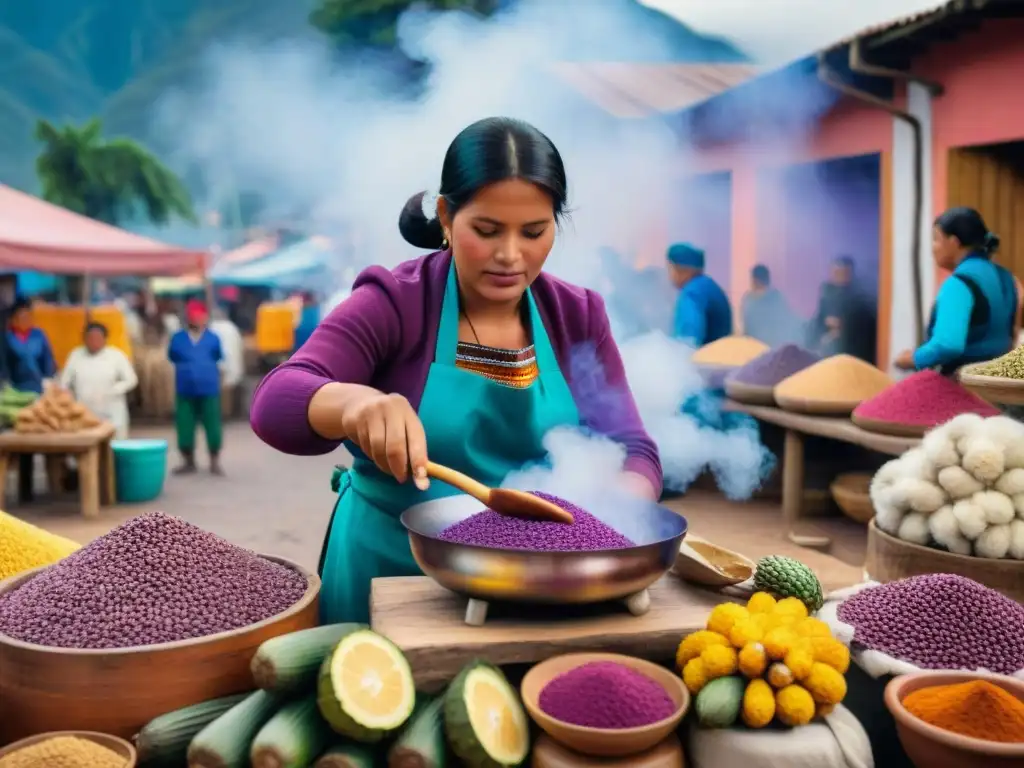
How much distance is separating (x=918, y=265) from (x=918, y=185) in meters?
0.53

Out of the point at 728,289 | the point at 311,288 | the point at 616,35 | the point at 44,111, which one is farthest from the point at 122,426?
the point at 44,111

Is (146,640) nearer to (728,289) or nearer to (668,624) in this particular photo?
(668,624)

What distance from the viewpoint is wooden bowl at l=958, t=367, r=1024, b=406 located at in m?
1.81

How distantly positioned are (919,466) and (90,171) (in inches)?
1205

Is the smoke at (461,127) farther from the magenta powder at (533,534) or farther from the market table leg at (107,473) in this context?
the market table leg at (107,473)

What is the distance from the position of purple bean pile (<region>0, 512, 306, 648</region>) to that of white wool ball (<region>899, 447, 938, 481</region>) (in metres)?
1.44

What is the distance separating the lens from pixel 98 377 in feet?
23.7

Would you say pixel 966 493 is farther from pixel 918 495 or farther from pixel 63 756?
pixel 63 756

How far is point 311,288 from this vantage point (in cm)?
Answer: 1922

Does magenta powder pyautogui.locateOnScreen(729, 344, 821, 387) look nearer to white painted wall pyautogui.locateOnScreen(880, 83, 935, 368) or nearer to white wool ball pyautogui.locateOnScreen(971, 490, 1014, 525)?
white painted wall pyautogui.locateOnScreen(880, 83, 935, 368)

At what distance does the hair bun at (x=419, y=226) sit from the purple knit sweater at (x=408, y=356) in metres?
0.08

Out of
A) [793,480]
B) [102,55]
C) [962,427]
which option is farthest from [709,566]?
[102,55]

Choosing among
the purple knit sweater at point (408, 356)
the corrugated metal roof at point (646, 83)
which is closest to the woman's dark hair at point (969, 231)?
the purple knit sweater at point (408, 356)

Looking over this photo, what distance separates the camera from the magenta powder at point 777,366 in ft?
18.1
